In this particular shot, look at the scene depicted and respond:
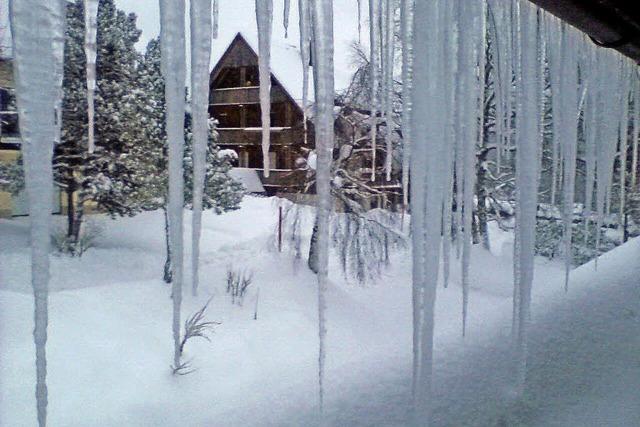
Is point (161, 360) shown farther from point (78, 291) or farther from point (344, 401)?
point (344, 401)

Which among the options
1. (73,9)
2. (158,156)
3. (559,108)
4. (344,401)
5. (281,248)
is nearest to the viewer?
(344,401)

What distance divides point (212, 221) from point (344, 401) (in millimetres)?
5920

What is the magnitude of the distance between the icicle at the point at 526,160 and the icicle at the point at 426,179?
0.26m

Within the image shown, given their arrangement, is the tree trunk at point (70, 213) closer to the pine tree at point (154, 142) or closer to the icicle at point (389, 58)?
the pine tree at point (154, 142)

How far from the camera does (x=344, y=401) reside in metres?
0.95

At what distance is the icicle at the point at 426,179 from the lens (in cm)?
78

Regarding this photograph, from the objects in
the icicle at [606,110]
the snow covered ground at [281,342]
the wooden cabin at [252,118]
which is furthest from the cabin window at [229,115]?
the icicle at [606,110]

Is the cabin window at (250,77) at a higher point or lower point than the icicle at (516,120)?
higher

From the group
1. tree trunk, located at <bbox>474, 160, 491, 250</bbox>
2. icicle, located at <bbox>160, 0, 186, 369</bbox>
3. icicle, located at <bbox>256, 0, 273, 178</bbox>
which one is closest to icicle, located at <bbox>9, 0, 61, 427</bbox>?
icicle, located at <bbox>160, 0, 186, 369</bbox>

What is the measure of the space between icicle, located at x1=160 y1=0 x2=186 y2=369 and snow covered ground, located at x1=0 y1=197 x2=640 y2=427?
377 mm

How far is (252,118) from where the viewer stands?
698 centimetres

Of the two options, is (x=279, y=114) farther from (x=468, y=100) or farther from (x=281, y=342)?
(x=468, y=100)

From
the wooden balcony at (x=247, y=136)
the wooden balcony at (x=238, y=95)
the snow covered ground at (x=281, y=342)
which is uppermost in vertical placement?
the wooden balcony at (x=238, y=95)

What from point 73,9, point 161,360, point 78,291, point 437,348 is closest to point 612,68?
point 437,348
